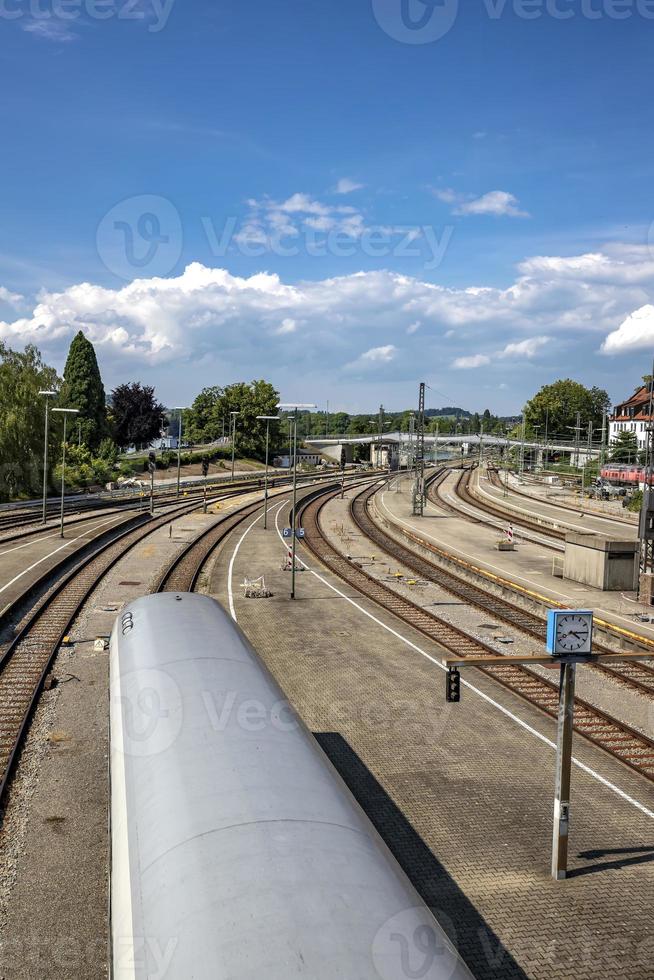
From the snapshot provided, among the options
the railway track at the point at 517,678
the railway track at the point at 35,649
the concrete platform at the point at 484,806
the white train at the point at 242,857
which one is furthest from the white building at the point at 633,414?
the white train at the point at 242,857

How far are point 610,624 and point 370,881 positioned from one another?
2227cm

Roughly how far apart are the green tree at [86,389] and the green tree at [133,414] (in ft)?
45.0

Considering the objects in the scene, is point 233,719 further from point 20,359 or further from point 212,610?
point 20,359

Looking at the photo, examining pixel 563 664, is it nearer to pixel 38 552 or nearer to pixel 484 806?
pixel 484 806

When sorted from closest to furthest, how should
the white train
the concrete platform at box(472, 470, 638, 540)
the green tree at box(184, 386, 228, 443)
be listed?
1. the white train
2. the concrete platform at box(472, 470, 638, 540)
3. the green tree at box(184, 386, 228, 443)

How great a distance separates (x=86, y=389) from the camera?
94625 mm

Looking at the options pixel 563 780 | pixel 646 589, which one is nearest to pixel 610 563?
pixel 646 589

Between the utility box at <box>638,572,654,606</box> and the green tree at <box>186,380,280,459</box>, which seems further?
the green tree at <box>186,380,280,459</box>

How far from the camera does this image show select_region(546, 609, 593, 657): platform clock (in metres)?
10.9

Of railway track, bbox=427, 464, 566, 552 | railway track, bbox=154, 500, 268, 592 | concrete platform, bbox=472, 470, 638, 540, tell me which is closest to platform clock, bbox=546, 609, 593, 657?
railway track, bbox=154, 500, 268, 592

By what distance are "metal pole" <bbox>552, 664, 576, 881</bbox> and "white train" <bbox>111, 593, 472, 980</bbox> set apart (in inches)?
166

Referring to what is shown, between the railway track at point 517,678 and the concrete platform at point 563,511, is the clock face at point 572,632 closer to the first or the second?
the railway track at point 517,678

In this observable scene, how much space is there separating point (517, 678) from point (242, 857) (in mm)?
15944

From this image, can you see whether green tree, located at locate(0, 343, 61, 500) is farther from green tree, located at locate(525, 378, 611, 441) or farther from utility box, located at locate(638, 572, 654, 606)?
green tree, located at locate(525, 378, 611, 441)
